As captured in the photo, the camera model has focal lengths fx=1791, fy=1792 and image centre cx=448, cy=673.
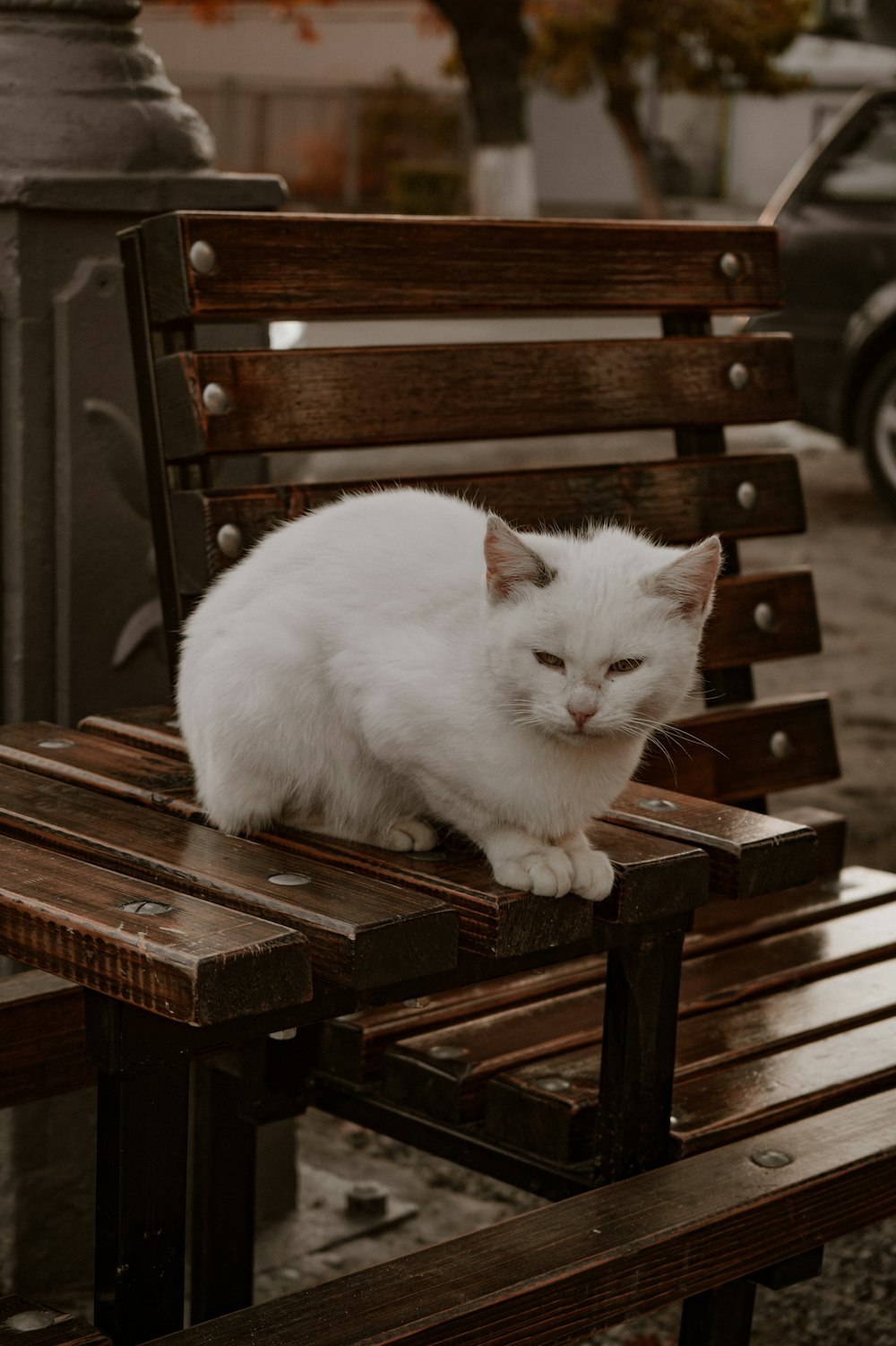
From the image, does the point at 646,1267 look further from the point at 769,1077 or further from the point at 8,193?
the point at 8,193

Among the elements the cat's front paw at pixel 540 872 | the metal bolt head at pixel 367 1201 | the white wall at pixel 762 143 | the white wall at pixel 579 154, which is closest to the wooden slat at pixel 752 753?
the metal bolt head at pixel 367 1201

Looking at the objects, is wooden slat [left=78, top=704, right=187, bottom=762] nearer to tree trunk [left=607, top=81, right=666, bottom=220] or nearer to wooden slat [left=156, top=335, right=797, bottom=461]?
wooden slat [left=156, top=335, right=797, bottom=461]

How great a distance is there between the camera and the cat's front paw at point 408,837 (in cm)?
205

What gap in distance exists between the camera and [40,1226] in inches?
116

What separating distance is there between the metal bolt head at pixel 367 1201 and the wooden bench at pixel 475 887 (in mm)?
506

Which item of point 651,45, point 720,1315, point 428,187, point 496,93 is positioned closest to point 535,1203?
point 720,1315

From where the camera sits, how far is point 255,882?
6.03ft

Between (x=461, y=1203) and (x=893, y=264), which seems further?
(x=893, y=264)

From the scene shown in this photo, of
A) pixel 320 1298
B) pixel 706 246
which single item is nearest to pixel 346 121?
pixel 706 246

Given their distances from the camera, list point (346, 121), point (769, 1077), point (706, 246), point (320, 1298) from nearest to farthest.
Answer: point (320, 1298), point (769, 1077), point (706, 246), point (346, 121)

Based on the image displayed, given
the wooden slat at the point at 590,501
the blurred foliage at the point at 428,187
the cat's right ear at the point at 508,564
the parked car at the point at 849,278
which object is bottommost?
the cat's right ear at the point at 508,564

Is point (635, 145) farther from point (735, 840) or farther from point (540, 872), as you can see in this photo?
point (540, 872)

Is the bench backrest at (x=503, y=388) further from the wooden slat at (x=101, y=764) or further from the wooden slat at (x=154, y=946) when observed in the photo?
the wooden slat at (x=154, y=946)

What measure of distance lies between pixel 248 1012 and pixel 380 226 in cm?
148
